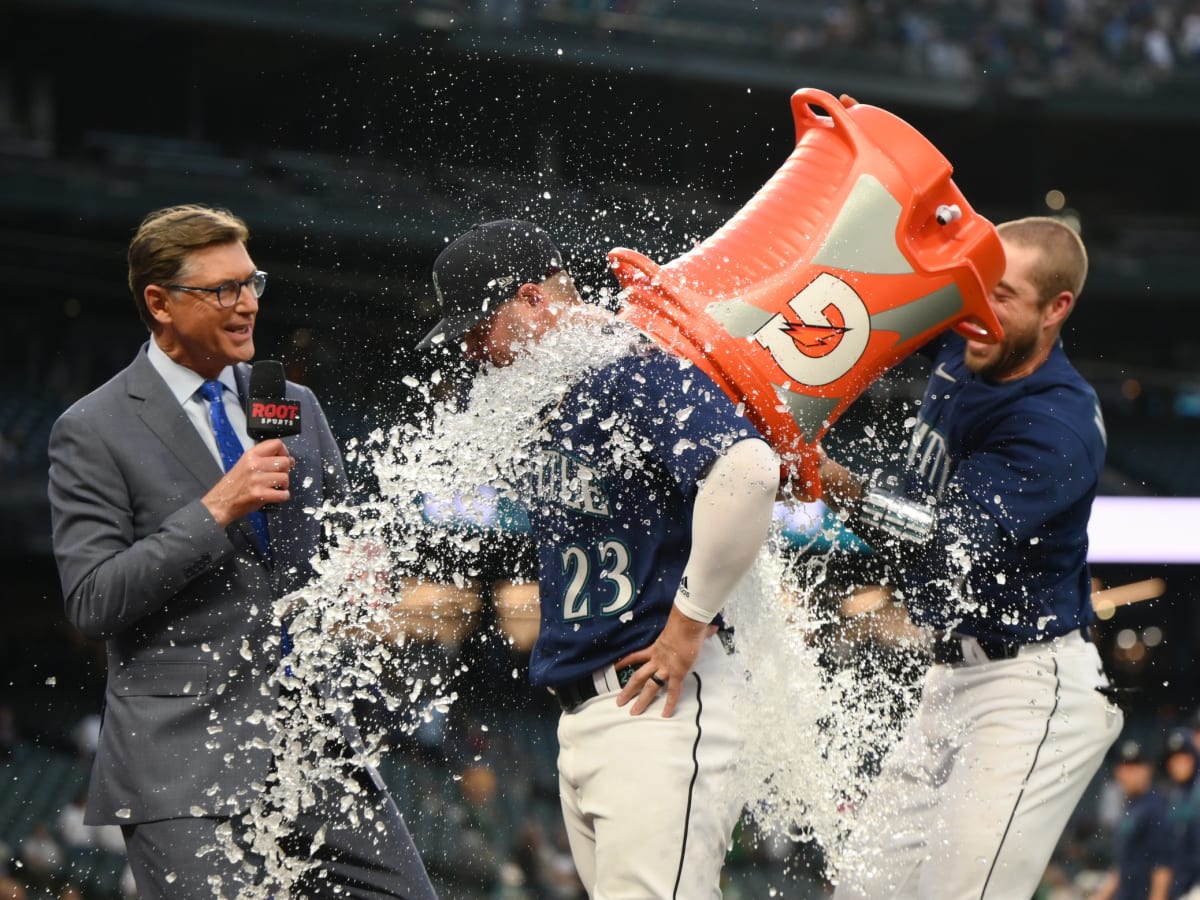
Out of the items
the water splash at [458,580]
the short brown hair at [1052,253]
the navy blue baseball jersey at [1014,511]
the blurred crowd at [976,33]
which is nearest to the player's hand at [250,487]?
the water splash at [458,580]

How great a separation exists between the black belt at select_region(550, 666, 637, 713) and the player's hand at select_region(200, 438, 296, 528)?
0.86 meters

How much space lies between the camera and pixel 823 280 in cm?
338

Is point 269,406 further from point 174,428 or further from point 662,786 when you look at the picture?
point 662,786

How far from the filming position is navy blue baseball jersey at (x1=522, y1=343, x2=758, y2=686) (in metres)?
3.10

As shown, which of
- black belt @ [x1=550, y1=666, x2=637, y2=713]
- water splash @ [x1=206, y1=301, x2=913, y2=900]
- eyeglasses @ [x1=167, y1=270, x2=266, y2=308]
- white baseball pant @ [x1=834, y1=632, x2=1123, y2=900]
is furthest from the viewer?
white baseball pant @ [x1=834, y1=632, x2=1123, y2=900]

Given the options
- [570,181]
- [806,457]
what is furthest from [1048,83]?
[806,457]

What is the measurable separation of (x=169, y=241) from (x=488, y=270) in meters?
0.99

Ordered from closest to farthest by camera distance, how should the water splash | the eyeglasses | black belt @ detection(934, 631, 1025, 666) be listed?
the water splash
the eyeglasses
black belt @ detection(934, 631, 1025, 666)

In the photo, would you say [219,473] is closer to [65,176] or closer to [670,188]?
[65,176]

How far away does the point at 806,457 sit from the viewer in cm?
346

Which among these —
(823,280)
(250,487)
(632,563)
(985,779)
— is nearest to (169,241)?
(250,487)

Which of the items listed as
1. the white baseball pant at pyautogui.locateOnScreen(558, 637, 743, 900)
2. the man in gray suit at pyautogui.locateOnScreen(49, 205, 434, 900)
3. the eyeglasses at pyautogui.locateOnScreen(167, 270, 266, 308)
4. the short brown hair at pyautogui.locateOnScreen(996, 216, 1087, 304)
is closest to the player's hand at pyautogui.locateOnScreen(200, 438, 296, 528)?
the man in gray suit at pyautogui.locateOnScreen(49, 205, 434, 900)

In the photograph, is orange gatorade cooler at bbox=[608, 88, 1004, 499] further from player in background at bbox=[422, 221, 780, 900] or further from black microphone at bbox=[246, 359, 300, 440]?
black microphone at bbox=[246, 359, 300, 440]

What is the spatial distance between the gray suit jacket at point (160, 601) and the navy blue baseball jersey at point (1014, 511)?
1.91 meters
